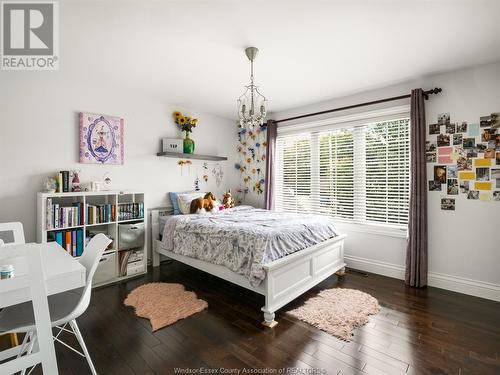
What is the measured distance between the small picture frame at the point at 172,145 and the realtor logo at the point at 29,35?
1580mm

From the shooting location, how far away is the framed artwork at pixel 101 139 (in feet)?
11.0

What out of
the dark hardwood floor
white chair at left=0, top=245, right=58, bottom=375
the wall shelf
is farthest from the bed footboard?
the wall shelf

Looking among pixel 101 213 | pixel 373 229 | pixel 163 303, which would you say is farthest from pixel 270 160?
pixel 163 303

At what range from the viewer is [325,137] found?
4191 mm

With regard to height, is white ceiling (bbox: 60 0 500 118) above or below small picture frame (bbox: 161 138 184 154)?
above

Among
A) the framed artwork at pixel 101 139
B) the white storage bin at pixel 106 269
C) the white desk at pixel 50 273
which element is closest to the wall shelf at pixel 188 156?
the framed artwork at pixel 101 139

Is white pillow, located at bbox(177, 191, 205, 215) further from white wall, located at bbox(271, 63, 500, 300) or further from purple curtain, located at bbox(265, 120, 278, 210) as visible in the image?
white wall, located at bbox(271, 63, 500, 300)

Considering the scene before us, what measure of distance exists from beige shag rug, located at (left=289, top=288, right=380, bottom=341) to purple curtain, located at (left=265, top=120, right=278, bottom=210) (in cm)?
194

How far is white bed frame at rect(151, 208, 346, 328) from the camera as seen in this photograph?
2.37 m

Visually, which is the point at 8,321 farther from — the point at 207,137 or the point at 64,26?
the point at 207,137

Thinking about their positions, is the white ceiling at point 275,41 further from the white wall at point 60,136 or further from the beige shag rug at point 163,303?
the beige shag rug at point 163,303

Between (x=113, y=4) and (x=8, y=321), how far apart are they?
2.17 m

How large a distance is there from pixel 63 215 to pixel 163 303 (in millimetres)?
1516

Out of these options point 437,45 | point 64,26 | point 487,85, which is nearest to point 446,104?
point 487,85
